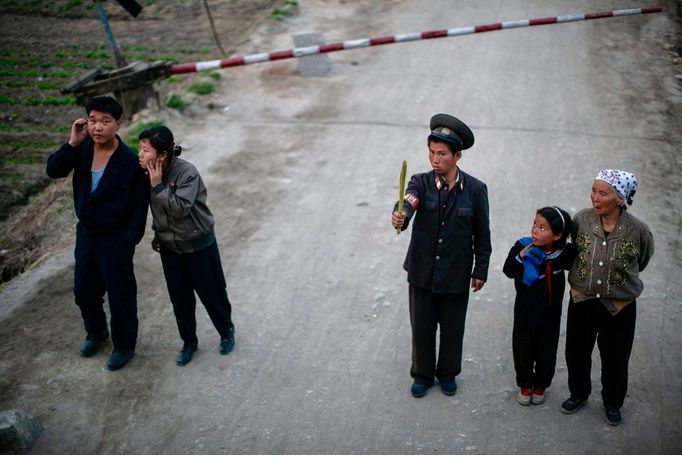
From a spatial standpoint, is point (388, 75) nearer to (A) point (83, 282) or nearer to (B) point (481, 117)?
(B) point (481, 117)

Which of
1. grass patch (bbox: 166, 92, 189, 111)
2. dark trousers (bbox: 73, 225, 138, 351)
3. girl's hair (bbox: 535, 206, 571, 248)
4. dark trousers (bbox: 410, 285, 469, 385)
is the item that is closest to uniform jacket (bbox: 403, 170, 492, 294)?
dark trousers (bbox: 410, 285, 469, 385)

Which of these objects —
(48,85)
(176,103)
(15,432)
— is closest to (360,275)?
(15,432)

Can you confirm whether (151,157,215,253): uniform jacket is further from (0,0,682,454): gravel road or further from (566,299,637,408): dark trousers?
(566,299,637,408): dark trousers

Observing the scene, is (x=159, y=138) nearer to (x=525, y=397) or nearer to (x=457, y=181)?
(x=457, y=181)

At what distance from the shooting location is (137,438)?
13.9 ft

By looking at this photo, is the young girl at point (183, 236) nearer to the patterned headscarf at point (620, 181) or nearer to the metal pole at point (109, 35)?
the patterned headscarf at point (620, 181)

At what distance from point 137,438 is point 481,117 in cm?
619

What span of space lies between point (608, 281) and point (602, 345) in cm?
47

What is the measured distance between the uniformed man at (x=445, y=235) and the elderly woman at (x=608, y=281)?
1.97 feet

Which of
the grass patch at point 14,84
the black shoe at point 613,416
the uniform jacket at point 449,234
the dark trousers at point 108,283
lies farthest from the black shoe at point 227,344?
the grass patch at point 14,84

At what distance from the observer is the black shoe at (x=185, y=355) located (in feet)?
16.0

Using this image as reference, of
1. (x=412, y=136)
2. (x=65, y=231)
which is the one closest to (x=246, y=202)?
(x=65, y=231)

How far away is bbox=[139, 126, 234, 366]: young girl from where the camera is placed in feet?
14.0

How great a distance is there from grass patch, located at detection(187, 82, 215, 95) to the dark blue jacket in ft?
17.5
